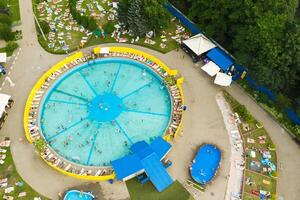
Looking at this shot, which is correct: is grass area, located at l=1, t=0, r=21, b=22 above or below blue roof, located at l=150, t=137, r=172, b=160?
above

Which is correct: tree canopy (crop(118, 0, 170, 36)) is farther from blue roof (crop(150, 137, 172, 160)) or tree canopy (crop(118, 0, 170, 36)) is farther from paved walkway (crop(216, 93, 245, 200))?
blue roof (crop(150, 137, 172, 160))

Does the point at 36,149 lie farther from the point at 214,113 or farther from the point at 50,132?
the point at 214,113

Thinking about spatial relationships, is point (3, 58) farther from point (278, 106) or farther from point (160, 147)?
point (278, 106)

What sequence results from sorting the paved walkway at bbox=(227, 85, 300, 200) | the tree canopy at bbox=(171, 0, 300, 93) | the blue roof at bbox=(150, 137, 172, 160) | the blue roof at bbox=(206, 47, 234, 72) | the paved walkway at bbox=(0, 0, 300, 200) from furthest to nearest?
1. the blue roof at bbox=(206, 47, 234, 72)
2. the tree canopy at bbox=(171, 0, 300, 93)
3. the blue roof at bbox=(150, 137, 172, 160)
4. the paved walkway at bbox=(0, 0, 300, 200)
5. the paved walkway at bbox=(227, 85, 300, 200)

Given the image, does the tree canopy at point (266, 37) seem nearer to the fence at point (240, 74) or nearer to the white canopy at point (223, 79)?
the fence at point (240, 74)

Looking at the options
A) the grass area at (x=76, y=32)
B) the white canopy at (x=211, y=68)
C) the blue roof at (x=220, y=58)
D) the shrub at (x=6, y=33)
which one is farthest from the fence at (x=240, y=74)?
the shrub at (x=6, y=33)

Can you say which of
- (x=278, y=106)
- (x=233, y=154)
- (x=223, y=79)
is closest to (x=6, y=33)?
(x=223, y=79)

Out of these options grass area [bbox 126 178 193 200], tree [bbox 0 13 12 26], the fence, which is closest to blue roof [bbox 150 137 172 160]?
grass area [bbox 126 178 193 200]
